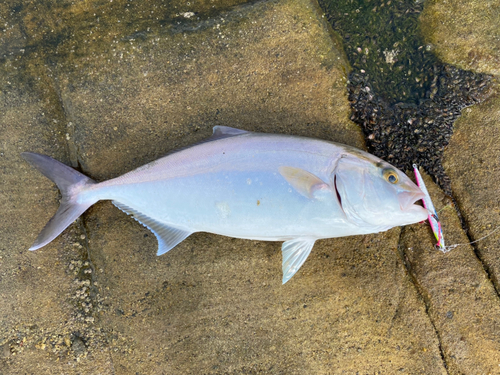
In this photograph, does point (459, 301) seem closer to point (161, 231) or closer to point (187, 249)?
point (187, 249)

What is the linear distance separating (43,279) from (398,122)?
9.45 ft

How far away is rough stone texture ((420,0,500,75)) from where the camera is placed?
7.41 ft

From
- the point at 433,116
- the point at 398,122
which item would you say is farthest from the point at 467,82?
the point at 398,122

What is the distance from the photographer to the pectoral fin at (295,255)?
6.54 feet

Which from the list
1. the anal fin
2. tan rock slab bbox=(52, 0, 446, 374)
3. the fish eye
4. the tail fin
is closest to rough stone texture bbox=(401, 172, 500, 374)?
tan rock slab bbox=(52, 0, 446, 374)

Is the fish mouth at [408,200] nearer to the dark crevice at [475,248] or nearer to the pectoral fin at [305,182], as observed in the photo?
the pectoral fin at [305,182]

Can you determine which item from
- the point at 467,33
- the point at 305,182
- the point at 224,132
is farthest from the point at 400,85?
the point at 224,132

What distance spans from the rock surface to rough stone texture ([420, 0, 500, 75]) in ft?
2.57

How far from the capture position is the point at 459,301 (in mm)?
2111

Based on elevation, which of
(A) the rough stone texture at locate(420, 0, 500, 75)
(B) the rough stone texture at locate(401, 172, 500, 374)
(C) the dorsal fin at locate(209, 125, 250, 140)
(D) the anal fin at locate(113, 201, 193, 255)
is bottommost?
(B) the rough stone texture at locate(401, 172, 500, 374)

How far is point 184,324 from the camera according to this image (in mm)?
2158

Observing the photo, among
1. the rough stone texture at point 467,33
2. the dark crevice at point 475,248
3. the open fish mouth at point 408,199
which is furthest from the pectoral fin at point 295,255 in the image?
the rough stone texture at point 467,33

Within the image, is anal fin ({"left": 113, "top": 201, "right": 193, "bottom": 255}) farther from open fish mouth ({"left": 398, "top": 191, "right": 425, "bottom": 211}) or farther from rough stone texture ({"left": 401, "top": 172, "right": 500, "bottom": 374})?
rough stone texture ({"left": 401, "top": 172, "right": 500, "bottom": 374})

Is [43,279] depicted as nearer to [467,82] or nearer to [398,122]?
[398,122]
